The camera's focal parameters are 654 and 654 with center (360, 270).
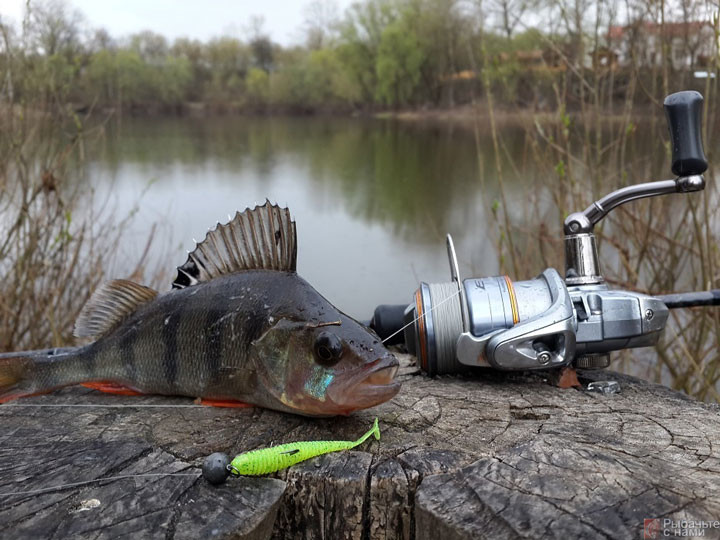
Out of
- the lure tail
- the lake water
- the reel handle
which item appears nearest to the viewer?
the lure tail

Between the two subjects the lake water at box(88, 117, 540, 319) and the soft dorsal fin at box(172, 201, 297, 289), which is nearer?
the soft dorsal fin at box(172, 201, 297, 289)

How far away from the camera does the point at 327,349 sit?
5.21 ft

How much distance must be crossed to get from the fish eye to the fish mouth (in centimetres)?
7

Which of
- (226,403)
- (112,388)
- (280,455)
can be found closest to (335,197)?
(112,388)

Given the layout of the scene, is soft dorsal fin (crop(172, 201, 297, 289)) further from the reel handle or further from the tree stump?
the reel handle

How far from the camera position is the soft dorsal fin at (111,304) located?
2.00 meters

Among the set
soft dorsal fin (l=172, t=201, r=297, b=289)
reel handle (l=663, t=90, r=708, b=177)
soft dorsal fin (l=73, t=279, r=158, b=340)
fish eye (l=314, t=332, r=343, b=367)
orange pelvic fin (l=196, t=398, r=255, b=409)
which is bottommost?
orange pelvic fin (l=196, t=398, r=255, b=409)

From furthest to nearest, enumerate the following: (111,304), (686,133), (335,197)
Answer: (335,197) → (686,133) → (111,304)

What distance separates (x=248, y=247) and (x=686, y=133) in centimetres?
145

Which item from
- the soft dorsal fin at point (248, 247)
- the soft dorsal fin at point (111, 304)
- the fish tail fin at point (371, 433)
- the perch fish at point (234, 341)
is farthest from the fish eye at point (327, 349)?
the soft dorsal fin at point (111, 304)

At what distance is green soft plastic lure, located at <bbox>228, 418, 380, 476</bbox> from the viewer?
4.68 ft

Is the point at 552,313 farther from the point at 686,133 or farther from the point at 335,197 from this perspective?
the point at 335,197

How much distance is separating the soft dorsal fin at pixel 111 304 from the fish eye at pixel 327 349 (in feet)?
2.19

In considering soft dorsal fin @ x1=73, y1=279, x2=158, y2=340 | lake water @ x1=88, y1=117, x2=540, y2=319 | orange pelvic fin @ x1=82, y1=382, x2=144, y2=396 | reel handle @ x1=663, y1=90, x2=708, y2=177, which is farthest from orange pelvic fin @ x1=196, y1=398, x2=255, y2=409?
lake water @ x1=88, y1=117, x2=540, y2=319
